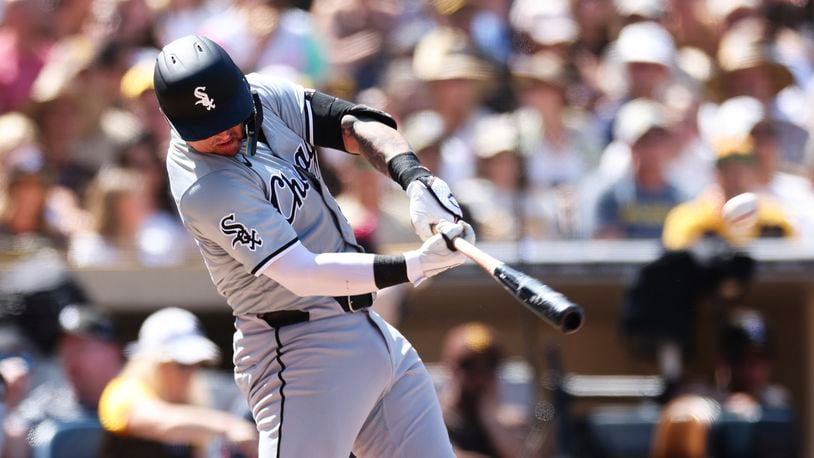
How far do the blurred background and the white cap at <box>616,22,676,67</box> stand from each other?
0.02 metres

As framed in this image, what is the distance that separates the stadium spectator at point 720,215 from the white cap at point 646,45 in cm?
96

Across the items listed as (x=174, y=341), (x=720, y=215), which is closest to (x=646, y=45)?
(x=720, y=215)

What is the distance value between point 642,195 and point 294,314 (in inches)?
134

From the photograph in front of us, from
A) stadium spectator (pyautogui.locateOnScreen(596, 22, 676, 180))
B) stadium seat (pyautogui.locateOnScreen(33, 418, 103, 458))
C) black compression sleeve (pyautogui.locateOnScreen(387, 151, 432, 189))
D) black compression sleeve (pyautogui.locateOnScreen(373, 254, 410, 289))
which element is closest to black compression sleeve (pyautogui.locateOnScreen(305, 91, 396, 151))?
black compression sleeve (pyautogui.locateOnScreen(387, 151, 432, 189))

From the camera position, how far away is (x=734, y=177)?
6.86 meters

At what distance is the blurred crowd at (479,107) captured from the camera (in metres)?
7.10

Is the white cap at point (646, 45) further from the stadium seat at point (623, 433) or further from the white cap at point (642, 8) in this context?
the stadium seat at point (623, 433)

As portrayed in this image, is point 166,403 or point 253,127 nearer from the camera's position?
point 253,127

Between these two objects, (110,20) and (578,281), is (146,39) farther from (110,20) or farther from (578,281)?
(578,281)

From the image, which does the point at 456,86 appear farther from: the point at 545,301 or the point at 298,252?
the point at 545,301

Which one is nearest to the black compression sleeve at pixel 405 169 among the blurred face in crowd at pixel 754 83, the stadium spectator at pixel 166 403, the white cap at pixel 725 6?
the stadium spectator at pixel 166 403

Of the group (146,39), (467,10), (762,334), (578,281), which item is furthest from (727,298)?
(146,39)

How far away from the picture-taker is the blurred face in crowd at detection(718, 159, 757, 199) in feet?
22.4

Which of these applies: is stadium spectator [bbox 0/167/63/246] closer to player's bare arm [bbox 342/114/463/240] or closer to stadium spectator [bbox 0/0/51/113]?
stadium spectator [bbox 0/0/51/113]
